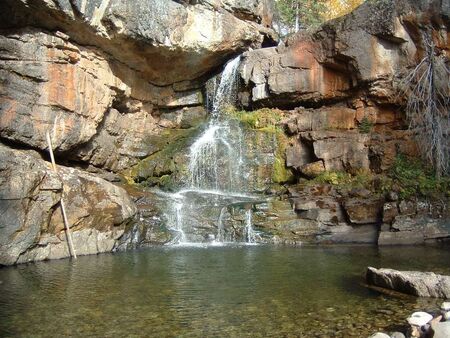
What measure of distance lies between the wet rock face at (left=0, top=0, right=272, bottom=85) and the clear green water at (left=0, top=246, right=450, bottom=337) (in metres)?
8.03

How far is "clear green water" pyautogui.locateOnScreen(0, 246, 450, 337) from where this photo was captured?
21.6 ft

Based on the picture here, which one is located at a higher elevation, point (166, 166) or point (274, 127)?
point (274, 127)

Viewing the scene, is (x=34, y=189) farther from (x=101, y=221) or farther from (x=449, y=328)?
(x=449, y=328)

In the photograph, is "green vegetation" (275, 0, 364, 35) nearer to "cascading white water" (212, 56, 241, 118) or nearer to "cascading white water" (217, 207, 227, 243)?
"cascading white water" (212, 56, 241, 118)

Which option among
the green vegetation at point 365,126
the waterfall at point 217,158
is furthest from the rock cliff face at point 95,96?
the green vegetation at point 365,126

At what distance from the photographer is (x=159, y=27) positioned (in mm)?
17609

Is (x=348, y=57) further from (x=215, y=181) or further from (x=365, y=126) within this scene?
(x=215, y=181)

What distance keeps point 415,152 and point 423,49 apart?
4333 mm

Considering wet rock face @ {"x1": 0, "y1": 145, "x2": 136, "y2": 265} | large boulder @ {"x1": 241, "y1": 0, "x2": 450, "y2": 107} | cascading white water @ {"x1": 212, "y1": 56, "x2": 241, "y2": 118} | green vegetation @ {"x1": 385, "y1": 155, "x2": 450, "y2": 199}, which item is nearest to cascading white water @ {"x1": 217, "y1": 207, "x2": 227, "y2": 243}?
wet rock face @ {"x1": 0, "y1": 145, "x2": 136, "y2": 265}

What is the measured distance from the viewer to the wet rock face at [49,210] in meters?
11.5

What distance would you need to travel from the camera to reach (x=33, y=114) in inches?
592

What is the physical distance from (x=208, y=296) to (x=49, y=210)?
20.5ft

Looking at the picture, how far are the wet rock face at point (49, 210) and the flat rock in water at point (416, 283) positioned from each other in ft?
26.9

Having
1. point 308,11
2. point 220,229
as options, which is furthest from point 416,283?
point 308,11
